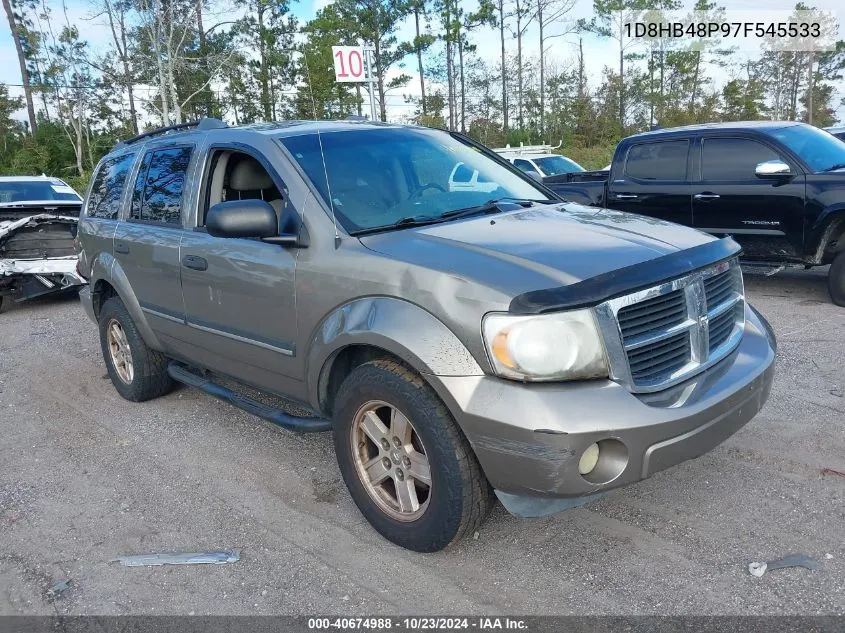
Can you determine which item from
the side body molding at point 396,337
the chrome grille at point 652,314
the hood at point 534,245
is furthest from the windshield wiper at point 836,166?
the side body molding at point 396,337

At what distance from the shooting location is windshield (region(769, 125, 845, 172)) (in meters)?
6.88

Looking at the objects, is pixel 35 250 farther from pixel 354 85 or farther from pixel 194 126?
→ pixel 354 85

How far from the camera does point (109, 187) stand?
5.12 m

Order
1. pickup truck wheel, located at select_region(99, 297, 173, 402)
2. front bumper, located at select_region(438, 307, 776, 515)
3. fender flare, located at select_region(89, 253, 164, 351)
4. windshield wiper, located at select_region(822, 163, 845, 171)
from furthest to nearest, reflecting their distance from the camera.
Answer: windshield wiper, located at select_region(822, 163, 845, 171), pickup truck wheel, located at select_region(99, 297, 173, 402), fender flare, located at select_region(89, 253, 164, 351), front bumper, located at select_region(438, 307, 776, 515)

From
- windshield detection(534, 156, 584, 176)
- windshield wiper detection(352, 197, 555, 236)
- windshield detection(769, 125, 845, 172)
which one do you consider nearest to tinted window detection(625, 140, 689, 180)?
windshield detection(769, 125, 845, 172)

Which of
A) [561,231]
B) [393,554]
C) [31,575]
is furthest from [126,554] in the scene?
[561,231]

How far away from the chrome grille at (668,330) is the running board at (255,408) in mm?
1447

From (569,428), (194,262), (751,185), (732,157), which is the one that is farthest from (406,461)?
(732,157)

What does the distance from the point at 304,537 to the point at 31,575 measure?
117 cm

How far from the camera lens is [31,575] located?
2943 millimetres

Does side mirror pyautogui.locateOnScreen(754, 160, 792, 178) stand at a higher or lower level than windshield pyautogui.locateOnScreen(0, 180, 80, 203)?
lower

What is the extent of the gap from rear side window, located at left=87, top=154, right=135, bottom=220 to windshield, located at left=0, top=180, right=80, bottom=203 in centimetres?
518

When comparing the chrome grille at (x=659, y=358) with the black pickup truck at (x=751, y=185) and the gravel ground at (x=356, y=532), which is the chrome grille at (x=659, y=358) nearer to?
the gravel ground at (x=356, y=532)

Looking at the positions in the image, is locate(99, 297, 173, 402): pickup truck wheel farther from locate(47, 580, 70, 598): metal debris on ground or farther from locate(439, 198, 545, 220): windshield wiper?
locate(439, 198, 545, 220): windshield wiper
